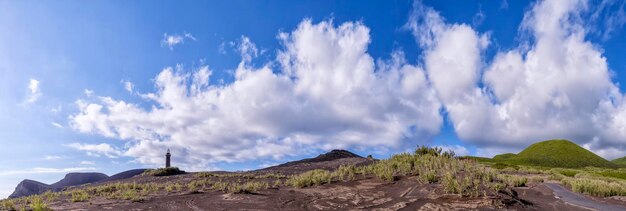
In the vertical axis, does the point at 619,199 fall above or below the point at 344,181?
below

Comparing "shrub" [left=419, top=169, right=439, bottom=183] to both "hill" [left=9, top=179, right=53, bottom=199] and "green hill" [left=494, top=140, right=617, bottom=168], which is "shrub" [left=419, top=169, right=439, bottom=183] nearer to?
"hill" [left=9, top=179, right=53, bottom=199]

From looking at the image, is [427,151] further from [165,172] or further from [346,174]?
[165,172]

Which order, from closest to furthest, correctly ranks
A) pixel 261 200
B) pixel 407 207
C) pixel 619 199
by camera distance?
pixel 407 207
pixel 261 200
pixel 619 199

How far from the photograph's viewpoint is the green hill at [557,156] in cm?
9054

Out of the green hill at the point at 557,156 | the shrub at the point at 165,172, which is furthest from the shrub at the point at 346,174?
the green hill at the point at 557,156

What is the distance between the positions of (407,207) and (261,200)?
515 centimetres

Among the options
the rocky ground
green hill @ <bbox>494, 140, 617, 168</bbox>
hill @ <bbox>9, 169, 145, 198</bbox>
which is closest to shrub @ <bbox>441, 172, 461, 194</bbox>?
the rocky ground

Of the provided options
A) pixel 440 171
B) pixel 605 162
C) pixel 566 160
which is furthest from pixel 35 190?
pixel 605 162

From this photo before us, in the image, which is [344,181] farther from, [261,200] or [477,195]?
[477,195]

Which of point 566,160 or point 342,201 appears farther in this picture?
point 566,160

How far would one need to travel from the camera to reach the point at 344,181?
1697cm

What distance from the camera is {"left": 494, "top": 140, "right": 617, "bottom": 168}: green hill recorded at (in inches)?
3565

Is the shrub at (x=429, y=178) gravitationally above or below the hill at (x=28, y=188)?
below

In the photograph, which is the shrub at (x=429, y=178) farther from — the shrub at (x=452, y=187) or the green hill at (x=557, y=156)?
the green hill at (x=557, y=156)
